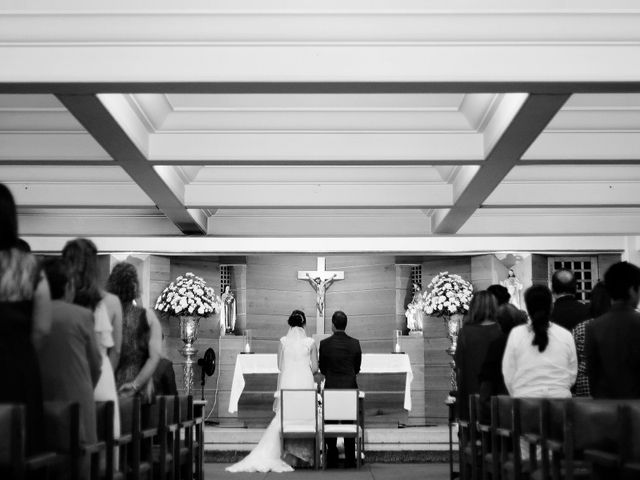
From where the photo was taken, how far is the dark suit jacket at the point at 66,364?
435cm

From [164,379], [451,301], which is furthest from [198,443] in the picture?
[451,301]

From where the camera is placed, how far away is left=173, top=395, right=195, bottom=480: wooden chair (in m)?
6.49

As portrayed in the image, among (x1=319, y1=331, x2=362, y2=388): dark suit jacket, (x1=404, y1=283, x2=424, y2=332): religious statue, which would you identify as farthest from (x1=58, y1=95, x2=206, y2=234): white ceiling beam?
(x1=404, y1=283, x2=424, y2=332): religious statue

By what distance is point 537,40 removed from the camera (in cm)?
643

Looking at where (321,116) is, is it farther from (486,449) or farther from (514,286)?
(514,286)

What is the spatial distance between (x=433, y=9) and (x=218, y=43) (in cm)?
142

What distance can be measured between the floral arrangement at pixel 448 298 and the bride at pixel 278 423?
210 cm

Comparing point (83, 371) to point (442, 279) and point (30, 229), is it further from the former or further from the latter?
point (30, 229)

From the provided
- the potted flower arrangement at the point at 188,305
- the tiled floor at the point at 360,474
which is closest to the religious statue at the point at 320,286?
the potted flower arrangement at the point at 188,305

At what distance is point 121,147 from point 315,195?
11.0 ft

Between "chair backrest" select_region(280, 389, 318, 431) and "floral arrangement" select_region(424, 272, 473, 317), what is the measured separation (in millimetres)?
2689

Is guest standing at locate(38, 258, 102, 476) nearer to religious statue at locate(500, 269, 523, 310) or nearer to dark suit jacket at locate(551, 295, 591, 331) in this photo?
dark suit jacket at locate(551, 295, 591, 331)

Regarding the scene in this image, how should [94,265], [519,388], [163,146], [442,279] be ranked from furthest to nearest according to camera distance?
1. [442,279]
2. [163,146]
3. [519,388]
4. [94,265]

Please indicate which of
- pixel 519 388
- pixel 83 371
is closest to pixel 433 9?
pixel 519 388
